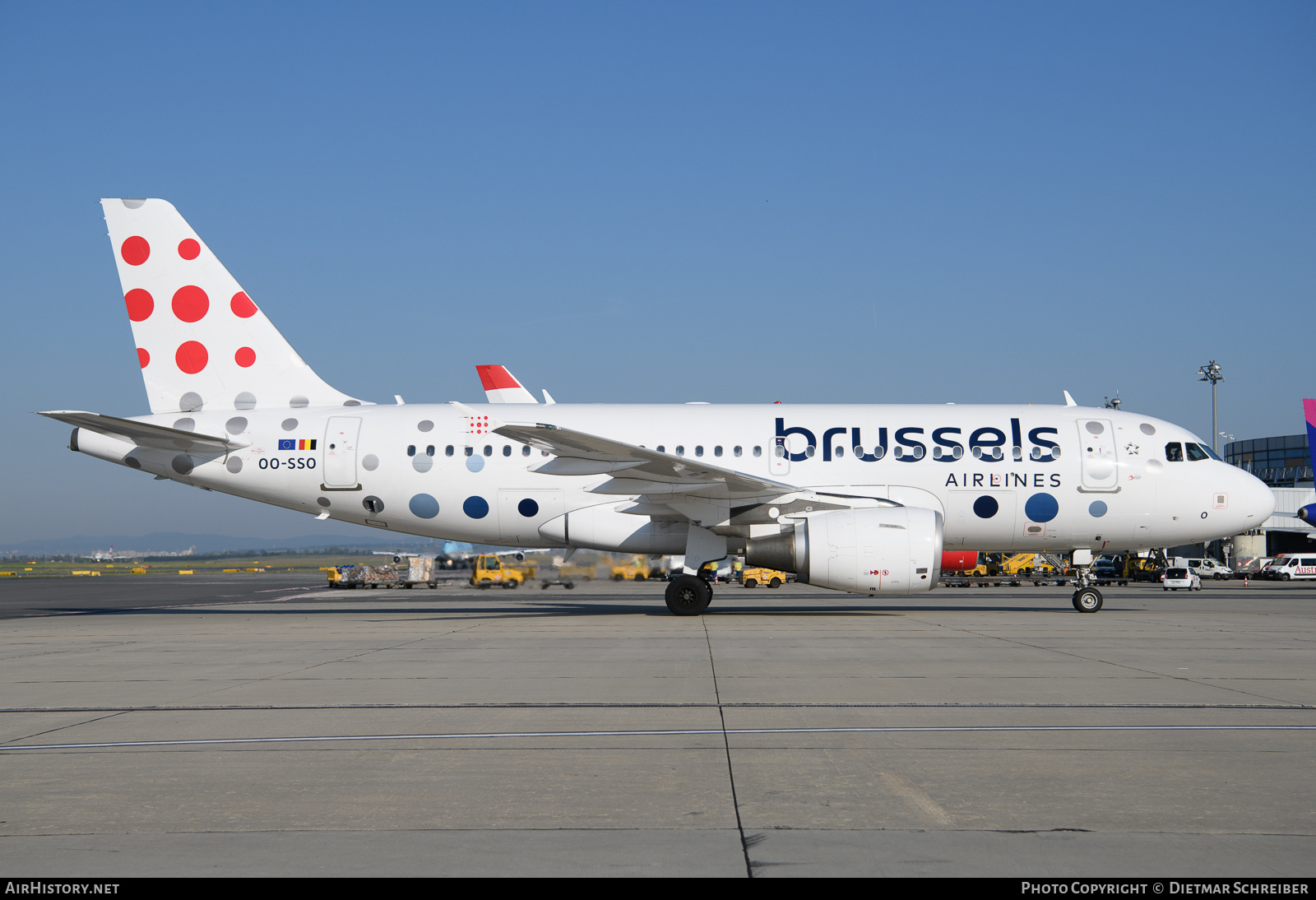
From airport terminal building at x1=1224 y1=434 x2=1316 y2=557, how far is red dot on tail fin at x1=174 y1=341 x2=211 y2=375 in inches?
1872

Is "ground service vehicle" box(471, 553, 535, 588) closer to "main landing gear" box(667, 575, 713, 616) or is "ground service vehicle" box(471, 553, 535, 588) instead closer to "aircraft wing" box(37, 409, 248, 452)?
"aircraft wing" box(37, 409, 248, 452)

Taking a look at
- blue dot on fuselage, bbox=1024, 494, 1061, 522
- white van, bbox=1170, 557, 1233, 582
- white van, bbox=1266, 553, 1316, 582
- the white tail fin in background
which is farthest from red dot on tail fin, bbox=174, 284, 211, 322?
white van, bbox=1266, 553, 1316, 582

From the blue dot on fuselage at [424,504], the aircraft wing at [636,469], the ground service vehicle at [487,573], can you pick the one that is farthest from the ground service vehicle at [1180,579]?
the blue dot on fuselage at [424,504]

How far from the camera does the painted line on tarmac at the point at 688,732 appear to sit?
6.49m

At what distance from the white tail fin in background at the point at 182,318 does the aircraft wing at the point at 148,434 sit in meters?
1.11

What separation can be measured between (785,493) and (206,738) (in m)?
11.8

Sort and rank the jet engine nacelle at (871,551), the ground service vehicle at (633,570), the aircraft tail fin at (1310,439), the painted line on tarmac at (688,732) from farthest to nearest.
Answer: the aircraft tail fin at (1310,439), the ground service vehicle at (633,570), the jet engine nacelle at (871,551), the painted line on tarmac at (688,732)

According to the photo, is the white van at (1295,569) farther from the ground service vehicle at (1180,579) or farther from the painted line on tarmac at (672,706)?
the painted line on tarmac at (672,706)

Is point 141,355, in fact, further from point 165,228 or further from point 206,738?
point 206,738

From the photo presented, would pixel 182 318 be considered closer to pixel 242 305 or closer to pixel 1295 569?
pixel 242 305

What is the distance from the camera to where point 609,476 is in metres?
17.7

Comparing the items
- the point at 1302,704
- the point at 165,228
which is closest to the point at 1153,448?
the point at 1302,704

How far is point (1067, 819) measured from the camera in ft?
14.8

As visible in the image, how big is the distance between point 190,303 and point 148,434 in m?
2.95
